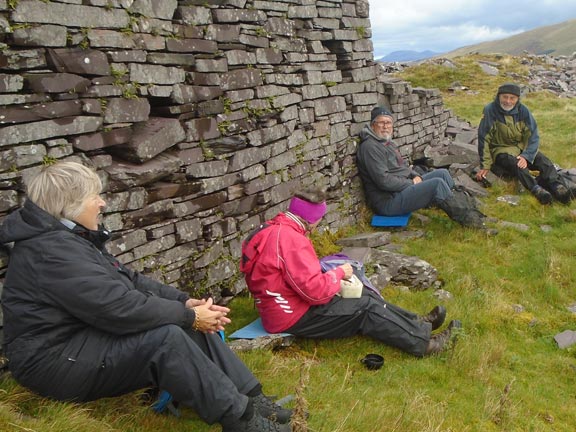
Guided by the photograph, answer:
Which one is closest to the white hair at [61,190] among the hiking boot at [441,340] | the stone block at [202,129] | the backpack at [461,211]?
the stone block at [202,129]

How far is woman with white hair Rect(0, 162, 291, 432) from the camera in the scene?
3.56 meters

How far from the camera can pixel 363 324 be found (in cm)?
561

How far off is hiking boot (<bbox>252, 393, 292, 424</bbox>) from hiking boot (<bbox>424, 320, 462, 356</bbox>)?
2.13 m

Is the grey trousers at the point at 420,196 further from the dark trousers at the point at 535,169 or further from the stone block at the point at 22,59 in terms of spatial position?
the stone block at the point at 22,59

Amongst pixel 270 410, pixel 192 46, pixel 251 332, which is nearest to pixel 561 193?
pixel 251 332

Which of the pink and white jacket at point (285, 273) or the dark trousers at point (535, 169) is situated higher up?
the pink and white jacket at point (285, 273)

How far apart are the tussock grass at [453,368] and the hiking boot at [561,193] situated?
122 centimetres

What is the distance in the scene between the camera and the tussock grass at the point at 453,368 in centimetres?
405

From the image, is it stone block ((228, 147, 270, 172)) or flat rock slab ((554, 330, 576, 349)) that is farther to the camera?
stone block ((228, 147, 270, 172))

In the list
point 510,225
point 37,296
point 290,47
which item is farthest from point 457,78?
point 37,296

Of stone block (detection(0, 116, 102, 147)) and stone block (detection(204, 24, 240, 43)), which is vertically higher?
stone block (detection(204, 24, 240, 43))

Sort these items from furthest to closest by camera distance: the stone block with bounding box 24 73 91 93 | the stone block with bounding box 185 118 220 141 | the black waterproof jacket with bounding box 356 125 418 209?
the black waterproof jacket with bounding box 356 125 418 209 → the stone block with bounding box 185 118 220 141 → the stone block with bounding box 24 73 91 93

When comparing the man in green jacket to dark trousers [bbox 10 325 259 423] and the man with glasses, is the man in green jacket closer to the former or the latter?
the man with glasses

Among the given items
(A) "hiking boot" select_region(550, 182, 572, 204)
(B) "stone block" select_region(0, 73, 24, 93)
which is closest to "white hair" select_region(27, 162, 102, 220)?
(B) "stone block" select_region(0, 73, 24, 93)
